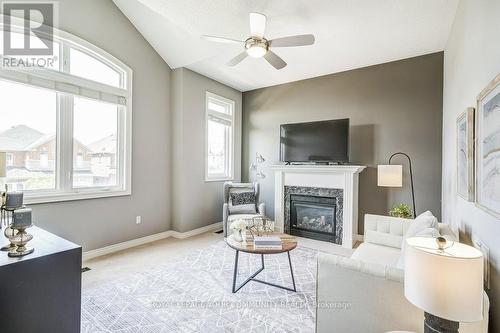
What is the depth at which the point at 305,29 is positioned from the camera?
308 centimetres

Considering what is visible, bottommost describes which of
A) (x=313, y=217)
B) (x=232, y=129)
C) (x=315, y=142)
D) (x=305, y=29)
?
(x=313, y=217)

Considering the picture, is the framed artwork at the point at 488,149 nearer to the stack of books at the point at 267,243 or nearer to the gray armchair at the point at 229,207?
the stack of books at the point at 267,243

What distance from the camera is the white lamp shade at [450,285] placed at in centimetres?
97

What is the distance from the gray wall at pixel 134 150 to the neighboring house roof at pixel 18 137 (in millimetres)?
730

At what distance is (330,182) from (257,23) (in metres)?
2.78

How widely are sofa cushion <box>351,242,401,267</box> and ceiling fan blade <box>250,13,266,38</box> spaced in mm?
2477

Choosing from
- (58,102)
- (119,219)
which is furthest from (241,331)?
(58,102)

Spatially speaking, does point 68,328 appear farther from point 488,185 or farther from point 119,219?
point 488,185

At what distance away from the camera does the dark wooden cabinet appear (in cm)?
133

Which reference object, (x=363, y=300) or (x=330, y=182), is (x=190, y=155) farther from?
(x=363, y=300)

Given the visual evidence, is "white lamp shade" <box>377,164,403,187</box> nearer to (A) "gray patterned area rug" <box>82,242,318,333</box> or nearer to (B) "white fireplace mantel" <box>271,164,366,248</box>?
(B) "white fireplace mantel" <box>271,164,366,248</box>

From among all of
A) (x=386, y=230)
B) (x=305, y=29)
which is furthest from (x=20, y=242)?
(x=305, y=29)

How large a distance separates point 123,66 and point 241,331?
149 inches

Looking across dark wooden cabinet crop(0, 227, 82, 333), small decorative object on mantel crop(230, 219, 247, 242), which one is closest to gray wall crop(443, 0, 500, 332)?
small decorative object on mantel crop(230, 219, 247, 242)
